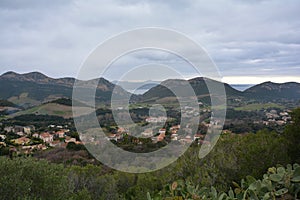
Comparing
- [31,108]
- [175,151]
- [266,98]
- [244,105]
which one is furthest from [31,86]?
[175,151]

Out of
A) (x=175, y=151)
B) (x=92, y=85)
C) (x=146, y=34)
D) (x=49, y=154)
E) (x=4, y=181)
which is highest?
(x=146, y=34)

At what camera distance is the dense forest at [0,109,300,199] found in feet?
4.95

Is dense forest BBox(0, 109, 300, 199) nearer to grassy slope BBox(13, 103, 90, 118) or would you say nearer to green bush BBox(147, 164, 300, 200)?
green bush BBox(147, 164, 300, 200)

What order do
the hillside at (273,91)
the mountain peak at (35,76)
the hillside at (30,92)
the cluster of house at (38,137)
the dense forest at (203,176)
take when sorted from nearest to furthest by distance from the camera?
the dense forest at (203,176), the cluster of house at (38,137), the hillside at (30,92), the hillside at (273,91), the mountain peak at (35,76)

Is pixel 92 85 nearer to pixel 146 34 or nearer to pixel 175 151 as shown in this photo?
pixel 146 34

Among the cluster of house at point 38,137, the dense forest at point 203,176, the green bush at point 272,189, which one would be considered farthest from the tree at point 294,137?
the cluster of house at point 38,137

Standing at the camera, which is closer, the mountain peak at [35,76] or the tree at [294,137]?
the tree at [294,137]

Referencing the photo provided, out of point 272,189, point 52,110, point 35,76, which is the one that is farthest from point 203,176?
point 35,76

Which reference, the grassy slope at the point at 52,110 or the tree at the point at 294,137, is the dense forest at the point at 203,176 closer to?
the tree at the point at 294,137

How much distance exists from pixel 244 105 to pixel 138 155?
2850 centimetres

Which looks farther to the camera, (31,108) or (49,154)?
(31,108)

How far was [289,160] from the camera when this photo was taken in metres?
8.38

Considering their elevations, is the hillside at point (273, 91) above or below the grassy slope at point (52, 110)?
above

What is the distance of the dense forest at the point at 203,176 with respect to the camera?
1.51m
